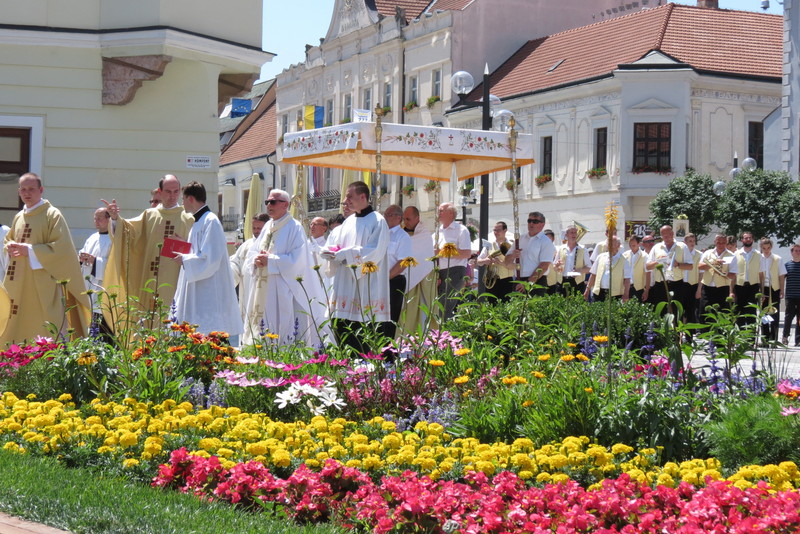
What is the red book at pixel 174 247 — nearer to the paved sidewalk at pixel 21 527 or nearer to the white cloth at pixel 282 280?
the white cloth at pixel 282 280

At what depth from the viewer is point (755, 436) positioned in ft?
18.5

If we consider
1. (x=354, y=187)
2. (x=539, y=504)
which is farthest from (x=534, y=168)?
(x=539, y=504)

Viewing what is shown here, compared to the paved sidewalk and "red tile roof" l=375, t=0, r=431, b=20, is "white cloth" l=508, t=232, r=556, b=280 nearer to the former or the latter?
the paved sidewalk

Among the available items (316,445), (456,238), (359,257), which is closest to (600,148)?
(456,238)

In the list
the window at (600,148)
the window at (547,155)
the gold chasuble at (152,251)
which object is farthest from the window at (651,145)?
the gold chasuble at (152,251)

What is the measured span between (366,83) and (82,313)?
48246mm

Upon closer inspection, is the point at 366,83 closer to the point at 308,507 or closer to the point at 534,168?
the point at 534,168

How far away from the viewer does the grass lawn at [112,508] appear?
Answer: 507 cm

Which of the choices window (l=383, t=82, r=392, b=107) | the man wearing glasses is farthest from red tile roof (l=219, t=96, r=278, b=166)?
the man wearing glasses

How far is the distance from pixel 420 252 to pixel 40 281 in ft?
14.0

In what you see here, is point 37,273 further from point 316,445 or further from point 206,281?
point 316,445

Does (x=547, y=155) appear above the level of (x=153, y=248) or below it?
above

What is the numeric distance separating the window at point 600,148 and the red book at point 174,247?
36.0m

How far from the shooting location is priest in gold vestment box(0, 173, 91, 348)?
→ 12.0 m
